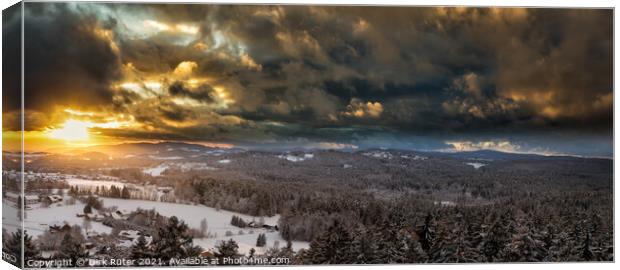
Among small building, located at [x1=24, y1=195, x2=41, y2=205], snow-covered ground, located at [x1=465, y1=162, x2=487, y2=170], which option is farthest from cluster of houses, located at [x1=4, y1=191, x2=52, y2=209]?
snow-covered ground, located at [x1=465, y1=162, x2=487, y2=170]

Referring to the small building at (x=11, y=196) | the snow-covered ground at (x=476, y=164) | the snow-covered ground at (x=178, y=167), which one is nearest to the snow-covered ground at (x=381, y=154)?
the snow-covered ground at (x=476, y=164)

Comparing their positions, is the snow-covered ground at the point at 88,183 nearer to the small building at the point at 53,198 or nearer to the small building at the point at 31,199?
the small building at the point at 53,198

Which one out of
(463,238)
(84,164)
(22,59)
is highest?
(22,59)

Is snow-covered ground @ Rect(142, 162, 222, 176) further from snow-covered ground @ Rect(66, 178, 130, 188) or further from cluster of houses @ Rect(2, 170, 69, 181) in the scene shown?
cluster of houses @ Rect(2, 170, 69, 181)

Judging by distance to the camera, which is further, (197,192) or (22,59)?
(197,192)

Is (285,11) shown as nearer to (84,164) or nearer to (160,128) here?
(160,128)

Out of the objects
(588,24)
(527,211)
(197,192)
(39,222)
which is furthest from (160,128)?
(588,24)

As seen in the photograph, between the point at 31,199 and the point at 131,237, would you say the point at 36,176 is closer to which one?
the point at 31,199

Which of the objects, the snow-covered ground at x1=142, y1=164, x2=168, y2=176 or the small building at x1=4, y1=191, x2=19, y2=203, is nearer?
the small building at x1=4, y1=191, x2=19, y2=203
